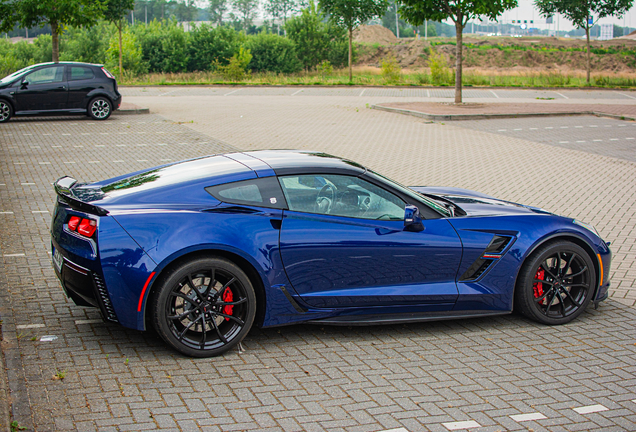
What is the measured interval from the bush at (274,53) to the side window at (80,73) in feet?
130

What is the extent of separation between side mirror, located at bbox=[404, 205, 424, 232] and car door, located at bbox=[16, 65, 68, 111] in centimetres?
1659

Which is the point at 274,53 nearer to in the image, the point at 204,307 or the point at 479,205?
the point at 479,205

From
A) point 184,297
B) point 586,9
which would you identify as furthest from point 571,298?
point 586,9

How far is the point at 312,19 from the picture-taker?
5641 cm

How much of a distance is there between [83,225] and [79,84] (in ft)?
52.7

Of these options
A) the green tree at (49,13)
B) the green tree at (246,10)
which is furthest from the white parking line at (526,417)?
the green tree at (246,10)

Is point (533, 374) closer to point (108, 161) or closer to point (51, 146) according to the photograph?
point (108, 161)

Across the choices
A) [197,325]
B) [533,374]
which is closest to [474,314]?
[533,374]

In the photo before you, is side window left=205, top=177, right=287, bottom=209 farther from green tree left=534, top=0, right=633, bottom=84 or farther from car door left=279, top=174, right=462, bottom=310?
green tree left=534, top=0, right=633, bottom=84

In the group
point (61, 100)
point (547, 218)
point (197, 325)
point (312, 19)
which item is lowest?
point (197, 325)

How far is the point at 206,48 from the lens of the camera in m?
54.8

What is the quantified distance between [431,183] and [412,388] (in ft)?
23.7

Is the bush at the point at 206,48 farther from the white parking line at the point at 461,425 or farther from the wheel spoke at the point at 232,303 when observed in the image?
the white parking line at the point at 461,425

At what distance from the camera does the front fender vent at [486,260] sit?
199 inches
